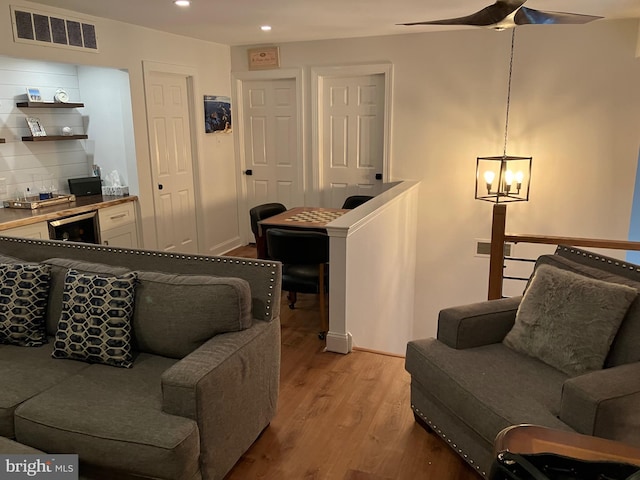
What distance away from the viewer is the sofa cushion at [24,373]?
1986mm

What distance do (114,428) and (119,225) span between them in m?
3.03

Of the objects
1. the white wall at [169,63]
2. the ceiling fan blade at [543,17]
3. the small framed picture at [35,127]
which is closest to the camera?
the ceiling fan blade at [543,17]

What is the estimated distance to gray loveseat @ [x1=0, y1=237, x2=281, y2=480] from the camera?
180cm

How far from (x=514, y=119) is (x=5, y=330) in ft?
15.3

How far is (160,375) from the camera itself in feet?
7.16

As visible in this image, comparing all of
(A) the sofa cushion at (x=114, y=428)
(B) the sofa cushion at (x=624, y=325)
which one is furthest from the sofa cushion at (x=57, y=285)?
(B) the sofa cushion at (x=624, y=325)

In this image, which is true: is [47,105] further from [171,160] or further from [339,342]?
[339,342]

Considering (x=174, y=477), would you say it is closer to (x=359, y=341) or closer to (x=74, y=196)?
(x=359, y=341)

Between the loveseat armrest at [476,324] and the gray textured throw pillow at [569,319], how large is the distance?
74 millimetres

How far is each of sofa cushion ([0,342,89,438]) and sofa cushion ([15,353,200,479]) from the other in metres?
0.06

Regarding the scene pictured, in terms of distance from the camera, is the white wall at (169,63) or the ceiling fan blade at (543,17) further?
Result: the white wall at (169,63)

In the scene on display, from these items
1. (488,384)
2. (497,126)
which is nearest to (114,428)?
(488,384)

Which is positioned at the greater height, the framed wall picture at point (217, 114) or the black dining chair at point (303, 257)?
the framed wall picture at point (217, 114)

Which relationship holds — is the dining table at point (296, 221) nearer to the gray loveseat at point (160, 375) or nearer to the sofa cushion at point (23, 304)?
the gray loveseat at point (160, 375)
